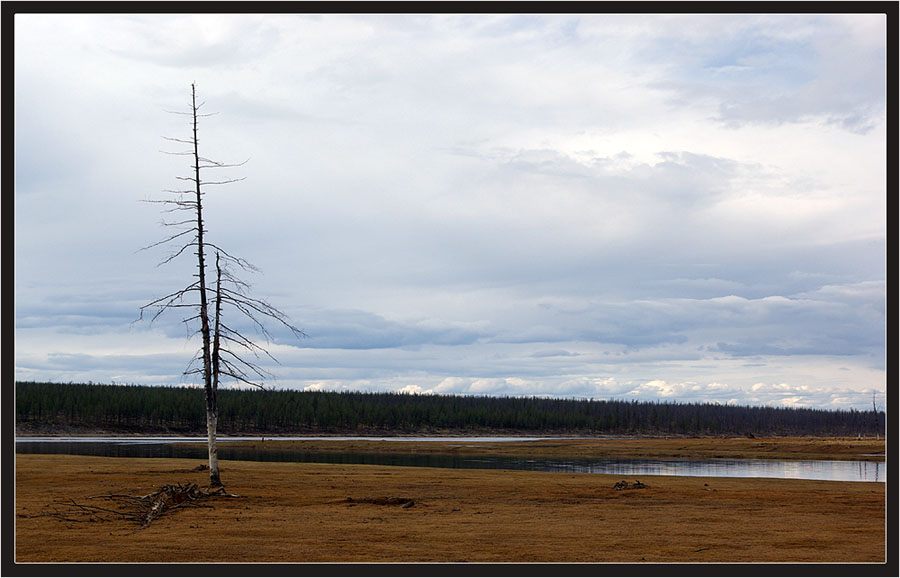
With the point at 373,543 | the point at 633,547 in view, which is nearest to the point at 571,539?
the point at 633,547

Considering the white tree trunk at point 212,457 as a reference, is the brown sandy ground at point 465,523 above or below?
below

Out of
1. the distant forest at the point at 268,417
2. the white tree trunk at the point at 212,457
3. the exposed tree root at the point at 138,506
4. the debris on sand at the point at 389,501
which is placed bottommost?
the distant forest at the point at 268,417

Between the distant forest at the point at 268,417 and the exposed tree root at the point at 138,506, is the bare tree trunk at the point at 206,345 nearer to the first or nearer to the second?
the exposed tree root at the point at 138,506

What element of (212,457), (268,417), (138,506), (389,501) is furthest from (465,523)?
(268,417)

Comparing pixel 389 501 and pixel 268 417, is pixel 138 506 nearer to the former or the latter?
pixel 389 501

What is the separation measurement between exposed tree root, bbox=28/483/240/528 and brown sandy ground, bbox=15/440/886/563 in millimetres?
354

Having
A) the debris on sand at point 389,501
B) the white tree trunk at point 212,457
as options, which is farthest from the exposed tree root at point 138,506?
the debris on sand at point 389,501

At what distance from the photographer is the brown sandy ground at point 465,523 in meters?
17.2

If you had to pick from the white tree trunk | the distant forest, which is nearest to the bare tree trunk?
the white tree trunk

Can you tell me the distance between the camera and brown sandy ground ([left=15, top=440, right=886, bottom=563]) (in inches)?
679

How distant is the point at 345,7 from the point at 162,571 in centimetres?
835

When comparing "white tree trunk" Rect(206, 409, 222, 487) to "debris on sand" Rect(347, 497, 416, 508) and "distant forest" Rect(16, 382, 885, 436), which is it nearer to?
"debris on sand" Rect(347, 497, 416, 508)

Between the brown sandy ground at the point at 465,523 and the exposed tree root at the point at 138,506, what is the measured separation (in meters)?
0.35

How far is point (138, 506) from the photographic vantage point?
78.4ft
